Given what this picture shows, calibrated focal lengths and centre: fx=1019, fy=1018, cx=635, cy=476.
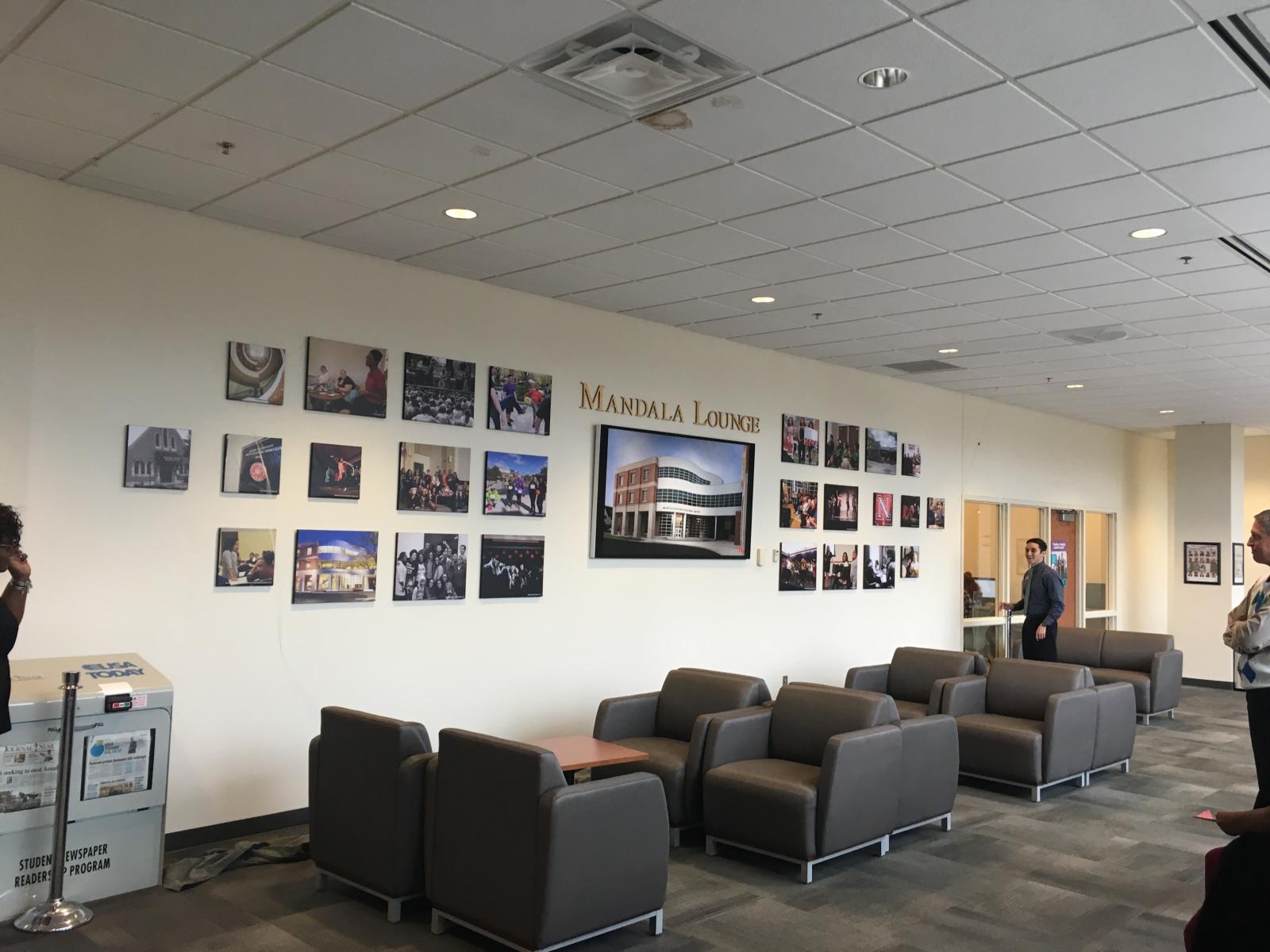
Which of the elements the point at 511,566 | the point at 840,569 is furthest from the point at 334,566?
the point at 840,569

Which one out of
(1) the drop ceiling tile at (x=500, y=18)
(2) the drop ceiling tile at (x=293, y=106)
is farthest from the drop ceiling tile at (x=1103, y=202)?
(2) the drop ceiling tile at (x=293, y=106)

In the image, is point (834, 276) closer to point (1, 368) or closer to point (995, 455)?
point (1, 368)

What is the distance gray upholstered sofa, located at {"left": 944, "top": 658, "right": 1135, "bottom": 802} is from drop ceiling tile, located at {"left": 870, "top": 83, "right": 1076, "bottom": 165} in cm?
465

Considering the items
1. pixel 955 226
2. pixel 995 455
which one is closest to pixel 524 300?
pixel 955 226

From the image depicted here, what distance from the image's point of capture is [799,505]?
996 centimetres

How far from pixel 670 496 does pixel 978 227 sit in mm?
3701

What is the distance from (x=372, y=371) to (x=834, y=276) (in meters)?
3.20

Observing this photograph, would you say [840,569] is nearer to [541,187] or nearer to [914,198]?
[914,198]

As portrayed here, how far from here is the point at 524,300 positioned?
7688mm

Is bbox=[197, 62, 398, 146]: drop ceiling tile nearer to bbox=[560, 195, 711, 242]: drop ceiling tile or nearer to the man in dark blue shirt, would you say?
bbox=[560, 195, 711, 242]: drop ceiling tile

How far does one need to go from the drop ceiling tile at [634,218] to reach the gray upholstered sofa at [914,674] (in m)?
4.49

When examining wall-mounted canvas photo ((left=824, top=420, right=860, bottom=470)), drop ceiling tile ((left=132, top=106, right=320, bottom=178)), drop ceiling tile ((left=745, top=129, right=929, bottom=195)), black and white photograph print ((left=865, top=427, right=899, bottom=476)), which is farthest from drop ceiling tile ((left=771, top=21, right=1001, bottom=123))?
black and white photograph print ((left=865, top=427, right=899, bottom=476))

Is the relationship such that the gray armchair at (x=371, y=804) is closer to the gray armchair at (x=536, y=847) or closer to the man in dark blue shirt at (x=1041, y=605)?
the gray armchair at (x=536, y=847)

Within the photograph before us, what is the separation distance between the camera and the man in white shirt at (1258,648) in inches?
201
